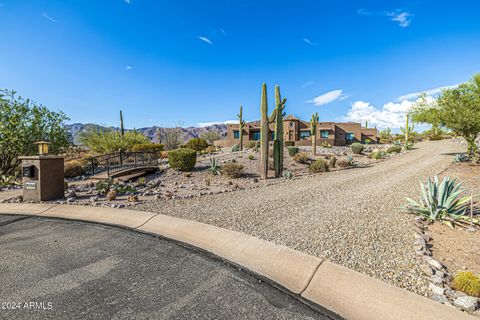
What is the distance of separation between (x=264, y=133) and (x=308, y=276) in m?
9.28

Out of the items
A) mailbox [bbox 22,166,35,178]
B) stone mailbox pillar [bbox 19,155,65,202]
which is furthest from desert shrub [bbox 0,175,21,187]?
mailbox [bbox 22,166,35,178]

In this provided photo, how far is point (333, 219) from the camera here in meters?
5.39

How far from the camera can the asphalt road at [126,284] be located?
Result: 8.46 feet

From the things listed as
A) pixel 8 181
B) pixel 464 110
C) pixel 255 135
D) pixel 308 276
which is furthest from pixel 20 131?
pixel 255 135

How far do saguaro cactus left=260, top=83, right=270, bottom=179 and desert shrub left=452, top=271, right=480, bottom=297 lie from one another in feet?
31.0

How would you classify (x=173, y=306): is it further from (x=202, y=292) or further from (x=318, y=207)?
(x=318, y=207)

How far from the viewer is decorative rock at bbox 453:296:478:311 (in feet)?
8.16

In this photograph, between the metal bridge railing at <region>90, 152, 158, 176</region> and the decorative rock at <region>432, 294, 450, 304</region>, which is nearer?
the decorative rock at <region>432, 294, 450, 304</region>

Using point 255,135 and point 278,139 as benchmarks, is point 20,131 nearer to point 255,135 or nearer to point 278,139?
point 278,139

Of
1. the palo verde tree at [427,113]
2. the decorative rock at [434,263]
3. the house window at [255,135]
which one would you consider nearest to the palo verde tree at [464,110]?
the palo verde tree at [427,113]

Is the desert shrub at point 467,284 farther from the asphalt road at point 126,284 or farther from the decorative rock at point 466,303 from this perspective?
the asphalt road at point 126,284

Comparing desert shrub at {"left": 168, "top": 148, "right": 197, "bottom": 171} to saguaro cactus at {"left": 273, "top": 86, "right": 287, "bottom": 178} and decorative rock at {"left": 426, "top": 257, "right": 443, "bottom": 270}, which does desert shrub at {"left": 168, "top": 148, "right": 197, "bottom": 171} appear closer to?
saguaro cactus at {"left": 273, "top": 86, "right": 287, "bottom": 178}

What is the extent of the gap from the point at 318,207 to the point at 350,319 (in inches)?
164

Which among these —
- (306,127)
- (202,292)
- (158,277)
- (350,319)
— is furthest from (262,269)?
(306,127)
